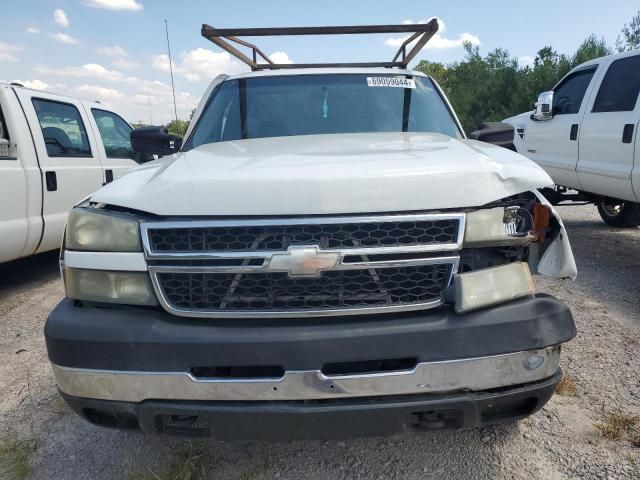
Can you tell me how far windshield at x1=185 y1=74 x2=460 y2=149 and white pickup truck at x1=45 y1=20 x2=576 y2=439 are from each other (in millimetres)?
1202

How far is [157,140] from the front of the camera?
333 cm

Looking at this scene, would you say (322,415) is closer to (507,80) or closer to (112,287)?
(112,287)

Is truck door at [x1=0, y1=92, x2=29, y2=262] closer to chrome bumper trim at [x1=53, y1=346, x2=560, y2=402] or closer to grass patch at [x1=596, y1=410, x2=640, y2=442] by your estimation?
chrome bumper trim at [x1=53, y1=346, x2=560, y2=402]

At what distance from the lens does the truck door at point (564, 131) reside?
18.9 feet

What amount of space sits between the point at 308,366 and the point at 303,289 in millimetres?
270

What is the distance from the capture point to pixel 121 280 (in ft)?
6.01

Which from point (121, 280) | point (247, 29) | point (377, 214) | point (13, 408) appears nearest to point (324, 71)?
point (247, 29)

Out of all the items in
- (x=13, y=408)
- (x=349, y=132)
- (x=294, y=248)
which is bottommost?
(x=13, y=408)

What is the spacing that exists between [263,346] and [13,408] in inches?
74.4

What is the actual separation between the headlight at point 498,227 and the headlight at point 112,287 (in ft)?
3.86

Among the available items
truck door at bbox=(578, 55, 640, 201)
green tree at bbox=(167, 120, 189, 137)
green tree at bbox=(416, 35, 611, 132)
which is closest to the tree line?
green tree at bbox=(416, 35, 611, 132)

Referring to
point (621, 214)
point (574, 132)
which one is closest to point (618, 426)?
point (574, 132)

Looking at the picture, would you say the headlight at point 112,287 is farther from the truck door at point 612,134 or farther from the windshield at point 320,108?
the truck door at point 612,134

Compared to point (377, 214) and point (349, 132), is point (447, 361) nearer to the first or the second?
point (377, 214)
